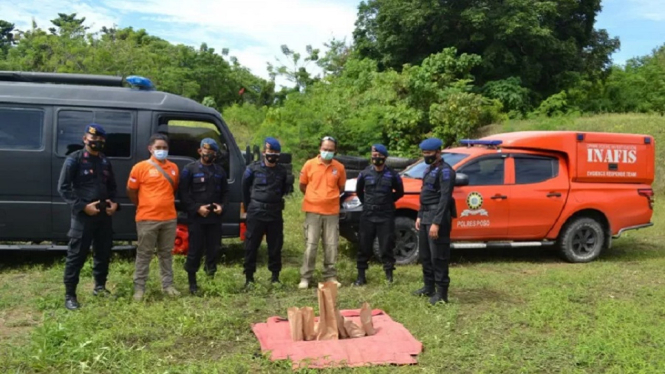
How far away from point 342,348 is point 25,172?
5137 mm

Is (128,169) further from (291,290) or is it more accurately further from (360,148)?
(360,148)

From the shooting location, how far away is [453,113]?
1917 cm

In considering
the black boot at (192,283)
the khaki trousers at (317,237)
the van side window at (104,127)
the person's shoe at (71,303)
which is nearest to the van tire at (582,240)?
the khaki trousers at (317,237)

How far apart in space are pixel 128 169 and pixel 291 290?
2.83m

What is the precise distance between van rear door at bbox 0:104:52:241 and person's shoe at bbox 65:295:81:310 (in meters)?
2.27

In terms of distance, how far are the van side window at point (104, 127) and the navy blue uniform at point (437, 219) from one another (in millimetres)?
4025

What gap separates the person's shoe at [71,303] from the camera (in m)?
5.91

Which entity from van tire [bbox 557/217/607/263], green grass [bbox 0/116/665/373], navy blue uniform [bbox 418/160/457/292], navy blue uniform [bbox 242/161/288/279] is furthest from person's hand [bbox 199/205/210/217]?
van tire [bbox 557/217/607/263]

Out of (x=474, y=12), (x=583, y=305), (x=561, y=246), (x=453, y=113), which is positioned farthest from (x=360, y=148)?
(x=583, y=305)

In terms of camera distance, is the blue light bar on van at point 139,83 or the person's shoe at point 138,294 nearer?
the person's shoe at point 138,294

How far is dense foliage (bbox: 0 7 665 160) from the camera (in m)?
19.9

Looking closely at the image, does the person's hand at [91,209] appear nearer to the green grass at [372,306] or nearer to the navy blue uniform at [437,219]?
the green grass at [372,306]

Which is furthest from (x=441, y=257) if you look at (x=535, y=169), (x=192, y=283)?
(x=535, y=169)

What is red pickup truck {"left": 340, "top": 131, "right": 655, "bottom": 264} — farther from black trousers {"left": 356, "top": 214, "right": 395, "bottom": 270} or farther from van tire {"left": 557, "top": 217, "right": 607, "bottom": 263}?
black trousers {"left": 356, "top": 214, "right": 395, "bottom": 270}
